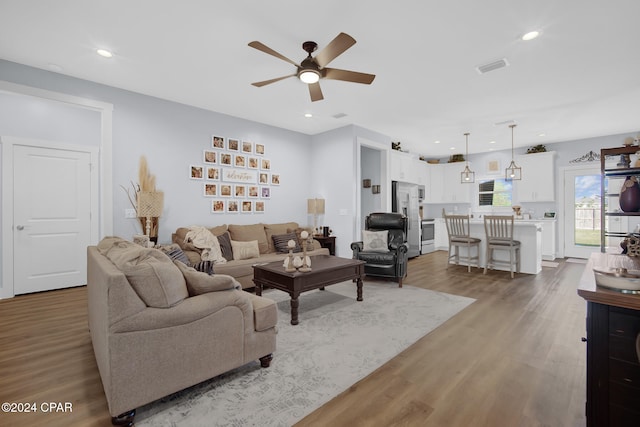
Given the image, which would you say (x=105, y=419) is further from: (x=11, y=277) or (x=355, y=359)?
(x=11, y=277)

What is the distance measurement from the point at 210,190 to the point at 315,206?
207 cm

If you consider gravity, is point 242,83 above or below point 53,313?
above

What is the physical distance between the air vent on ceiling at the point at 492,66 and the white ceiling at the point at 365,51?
0.07 m

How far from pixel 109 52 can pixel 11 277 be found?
3.18 m

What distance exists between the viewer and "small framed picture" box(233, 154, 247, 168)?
5.36 m

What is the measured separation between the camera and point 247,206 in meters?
5.52

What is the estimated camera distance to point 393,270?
179 inches

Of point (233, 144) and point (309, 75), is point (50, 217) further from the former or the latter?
point (309, 75)

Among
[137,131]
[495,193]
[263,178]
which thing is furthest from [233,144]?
[495,193]

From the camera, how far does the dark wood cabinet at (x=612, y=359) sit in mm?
1205

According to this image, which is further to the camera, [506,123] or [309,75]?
[506,123]

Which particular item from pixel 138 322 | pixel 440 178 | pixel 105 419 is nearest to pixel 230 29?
pixel 138 322

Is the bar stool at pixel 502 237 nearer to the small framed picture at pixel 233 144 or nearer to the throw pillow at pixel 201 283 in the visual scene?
the small framed picture at pixel 233 144

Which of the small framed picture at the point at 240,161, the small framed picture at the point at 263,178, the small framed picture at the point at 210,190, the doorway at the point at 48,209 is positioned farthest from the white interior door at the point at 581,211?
the doorway at the point at 48,209
